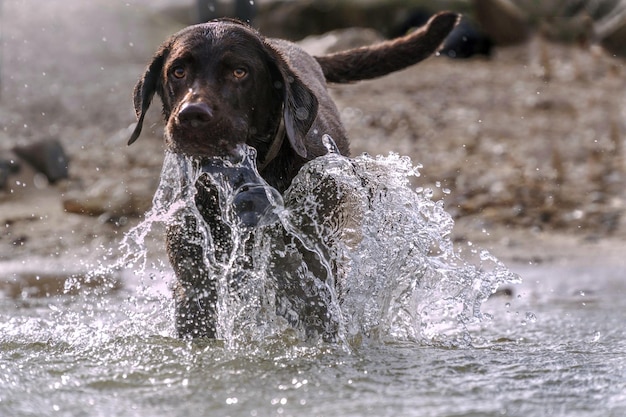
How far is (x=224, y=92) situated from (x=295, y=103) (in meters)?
0.36

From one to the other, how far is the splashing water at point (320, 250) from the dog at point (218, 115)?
0.15 feet

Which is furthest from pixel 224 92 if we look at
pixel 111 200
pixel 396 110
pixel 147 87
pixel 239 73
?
pixel 396 110

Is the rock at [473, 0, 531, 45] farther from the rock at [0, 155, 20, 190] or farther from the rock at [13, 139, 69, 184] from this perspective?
the rock at [0, 155, 20, 190]

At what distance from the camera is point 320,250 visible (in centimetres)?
456

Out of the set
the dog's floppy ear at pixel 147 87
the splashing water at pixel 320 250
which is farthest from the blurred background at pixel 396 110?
the dog's floppy ear at pixel 147 87

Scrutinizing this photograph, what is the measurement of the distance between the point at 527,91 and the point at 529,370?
375 inches

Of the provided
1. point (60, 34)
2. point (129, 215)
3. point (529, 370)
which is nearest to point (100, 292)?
point (129, 215)

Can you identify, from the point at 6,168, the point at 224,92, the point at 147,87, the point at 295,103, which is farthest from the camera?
the point at 6,168

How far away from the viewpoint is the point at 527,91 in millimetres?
13031

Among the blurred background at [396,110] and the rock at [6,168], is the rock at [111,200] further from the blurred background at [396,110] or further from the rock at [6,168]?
the rock at [6,168]

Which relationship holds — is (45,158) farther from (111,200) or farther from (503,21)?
(503,21)

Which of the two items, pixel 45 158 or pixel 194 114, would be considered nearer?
pixel 194 114

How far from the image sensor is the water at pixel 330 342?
11.4ft

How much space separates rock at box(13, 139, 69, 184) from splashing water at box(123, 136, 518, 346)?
17.4ft
